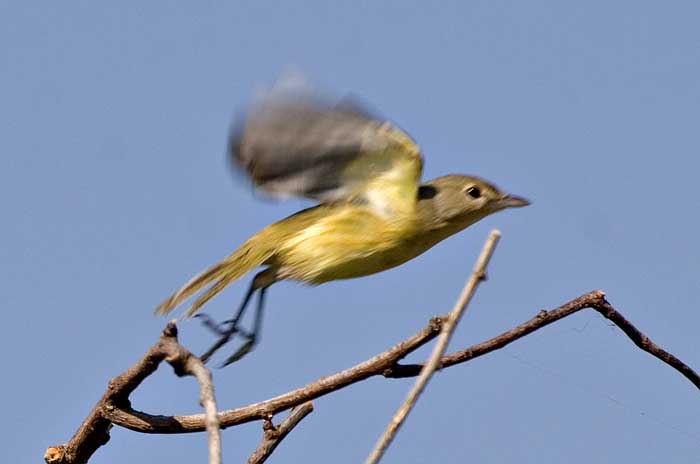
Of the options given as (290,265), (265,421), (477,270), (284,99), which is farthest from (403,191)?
(477,270)

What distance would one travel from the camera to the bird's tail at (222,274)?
13.7 feet

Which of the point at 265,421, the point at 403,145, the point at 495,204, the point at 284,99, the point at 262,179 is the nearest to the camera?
the point at 265,421

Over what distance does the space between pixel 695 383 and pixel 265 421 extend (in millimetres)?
1106

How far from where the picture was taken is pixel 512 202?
5125 mm

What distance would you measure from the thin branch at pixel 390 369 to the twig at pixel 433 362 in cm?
64

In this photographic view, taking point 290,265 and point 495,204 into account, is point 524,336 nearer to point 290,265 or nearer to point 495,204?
point 290,265

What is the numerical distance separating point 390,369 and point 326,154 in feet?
5.19

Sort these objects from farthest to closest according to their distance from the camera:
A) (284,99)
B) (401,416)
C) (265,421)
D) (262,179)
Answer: (262,179) < (284,99) < (265,421) < (401,416)

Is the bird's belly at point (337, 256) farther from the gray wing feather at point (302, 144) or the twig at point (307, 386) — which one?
the twig at point (307, 386)

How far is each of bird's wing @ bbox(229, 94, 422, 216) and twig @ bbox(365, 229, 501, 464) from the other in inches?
75.2

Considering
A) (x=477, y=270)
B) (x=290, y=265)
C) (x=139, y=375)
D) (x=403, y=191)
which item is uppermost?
(x=403, y=191)

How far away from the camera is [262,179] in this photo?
4227mm

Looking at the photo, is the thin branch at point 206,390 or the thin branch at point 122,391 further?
Result: the thin branch at point 122,391

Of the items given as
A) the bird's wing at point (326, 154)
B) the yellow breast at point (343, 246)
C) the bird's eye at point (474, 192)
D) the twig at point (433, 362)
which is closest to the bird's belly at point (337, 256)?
the yellow breast at point (343, 246)
